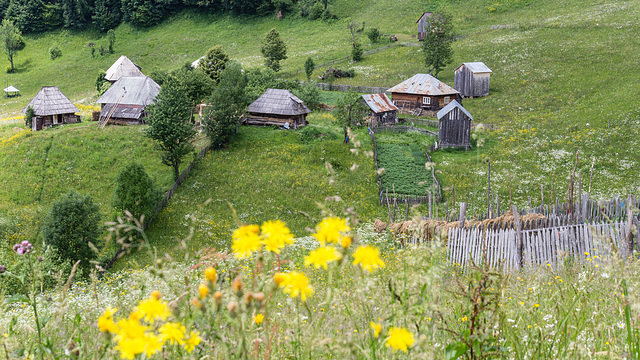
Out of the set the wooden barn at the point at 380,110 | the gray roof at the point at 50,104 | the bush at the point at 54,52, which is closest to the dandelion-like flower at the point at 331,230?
the wooden barn at the point at 380,110

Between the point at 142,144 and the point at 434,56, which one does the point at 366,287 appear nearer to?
the point at 142,144

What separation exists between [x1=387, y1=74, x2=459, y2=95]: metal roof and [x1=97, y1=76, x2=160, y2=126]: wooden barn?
75.4 feet

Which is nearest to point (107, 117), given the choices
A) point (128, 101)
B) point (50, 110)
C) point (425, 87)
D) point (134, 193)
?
point (128, 101)

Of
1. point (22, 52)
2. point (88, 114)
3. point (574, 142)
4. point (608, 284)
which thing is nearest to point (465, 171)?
point (574, 142)

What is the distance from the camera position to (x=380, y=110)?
124 ft

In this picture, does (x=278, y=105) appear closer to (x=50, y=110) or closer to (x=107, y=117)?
(x=107, y=117)

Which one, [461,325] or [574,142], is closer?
[461,325]

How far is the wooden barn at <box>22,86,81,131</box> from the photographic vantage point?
119 ft

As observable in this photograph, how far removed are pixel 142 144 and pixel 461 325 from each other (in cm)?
3328

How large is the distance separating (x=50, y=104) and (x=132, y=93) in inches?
258

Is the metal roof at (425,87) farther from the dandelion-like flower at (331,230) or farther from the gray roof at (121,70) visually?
the dandelion-like flower at (331,230)

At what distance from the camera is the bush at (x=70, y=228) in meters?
20.0

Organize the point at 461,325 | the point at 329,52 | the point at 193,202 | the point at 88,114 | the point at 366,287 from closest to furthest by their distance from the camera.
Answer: the point at 366,287 < the point at 461,325 < the point at 193,202 < the point at 88,114 < the point at 329,52

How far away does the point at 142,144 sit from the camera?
3334cm
